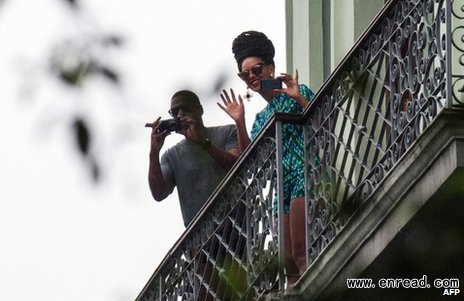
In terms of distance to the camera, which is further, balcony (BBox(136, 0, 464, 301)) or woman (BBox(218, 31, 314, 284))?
woman (BBox(218, 31, 314, 284))

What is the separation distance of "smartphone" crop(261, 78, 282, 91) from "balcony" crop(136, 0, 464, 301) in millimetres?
220

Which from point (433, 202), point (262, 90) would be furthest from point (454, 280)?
point (262, 90)

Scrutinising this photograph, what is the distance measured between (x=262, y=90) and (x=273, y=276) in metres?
5.74

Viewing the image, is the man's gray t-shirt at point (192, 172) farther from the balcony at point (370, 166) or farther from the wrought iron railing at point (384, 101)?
the wrought iron railing at point (384, 101)

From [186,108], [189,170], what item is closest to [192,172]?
[189,170]

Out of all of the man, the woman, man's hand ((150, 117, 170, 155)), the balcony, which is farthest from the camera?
the man

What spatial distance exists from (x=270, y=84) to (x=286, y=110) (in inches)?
15.9

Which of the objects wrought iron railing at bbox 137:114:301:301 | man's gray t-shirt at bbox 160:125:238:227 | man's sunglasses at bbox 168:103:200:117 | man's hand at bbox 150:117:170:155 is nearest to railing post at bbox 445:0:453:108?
wrought iron railing at bbox 137:114:301:301

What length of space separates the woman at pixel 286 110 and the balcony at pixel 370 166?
0.09 metres

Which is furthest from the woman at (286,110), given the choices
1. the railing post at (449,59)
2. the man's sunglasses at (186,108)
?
the man's sunglasses at (186,108)

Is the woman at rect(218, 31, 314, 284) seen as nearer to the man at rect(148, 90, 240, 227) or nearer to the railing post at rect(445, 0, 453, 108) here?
the man at rect(148, 90, 240, 227)

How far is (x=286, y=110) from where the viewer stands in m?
13.0

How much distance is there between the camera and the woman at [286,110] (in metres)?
12.5

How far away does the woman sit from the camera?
12516 mm
